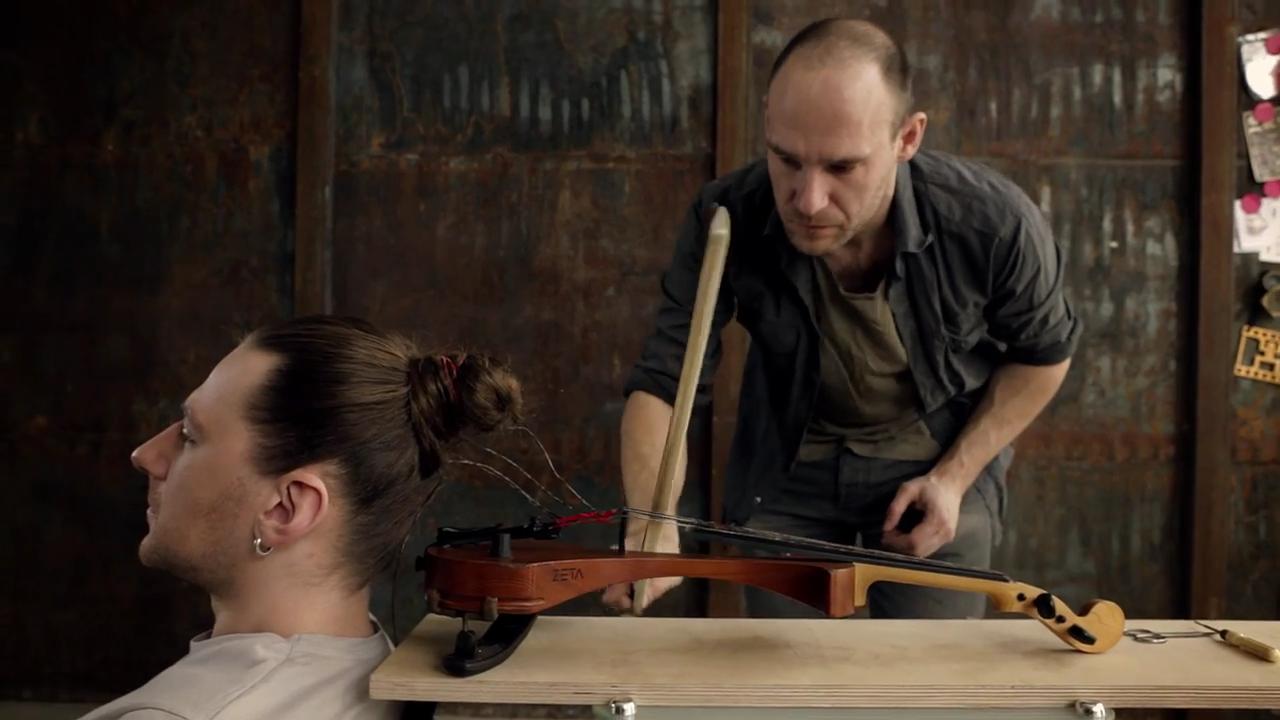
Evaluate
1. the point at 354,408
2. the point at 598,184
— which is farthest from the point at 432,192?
the point at 354,408

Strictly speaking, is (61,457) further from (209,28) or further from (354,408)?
(354,408)

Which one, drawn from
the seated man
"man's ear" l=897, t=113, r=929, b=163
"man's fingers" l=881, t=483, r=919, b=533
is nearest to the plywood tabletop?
the seated man

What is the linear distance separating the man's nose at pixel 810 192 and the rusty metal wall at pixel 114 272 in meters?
1.87

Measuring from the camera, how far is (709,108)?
9.65ft

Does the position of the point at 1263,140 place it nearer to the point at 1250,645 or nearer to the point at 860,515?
the point at 860,515

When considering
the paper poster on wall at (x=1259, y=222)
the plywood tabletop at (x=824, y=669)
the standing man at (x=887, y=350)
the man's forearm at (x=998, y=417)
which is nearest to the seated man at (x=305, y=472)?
the plywood tabletop at (x=824, y=669)

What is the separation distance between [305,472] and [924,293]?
1170 mm

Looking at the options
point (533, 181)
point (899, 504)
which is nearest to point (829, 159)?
point (899, 504)

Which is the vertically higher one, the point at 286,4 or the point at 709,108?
the point at 286,4

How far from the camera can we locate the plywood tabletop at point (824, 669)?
3.45 feet

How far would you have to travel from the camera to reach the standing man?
182 cm

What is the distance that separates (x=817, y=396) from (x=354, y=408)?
103 centimetres

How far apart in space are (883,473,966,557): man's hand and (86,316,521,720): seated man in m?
0.82

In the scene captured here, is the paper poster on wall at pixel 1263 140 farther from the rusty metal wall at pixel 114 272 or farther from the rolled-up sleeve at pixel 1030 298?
the rusty metal wall at pixel 114 272
